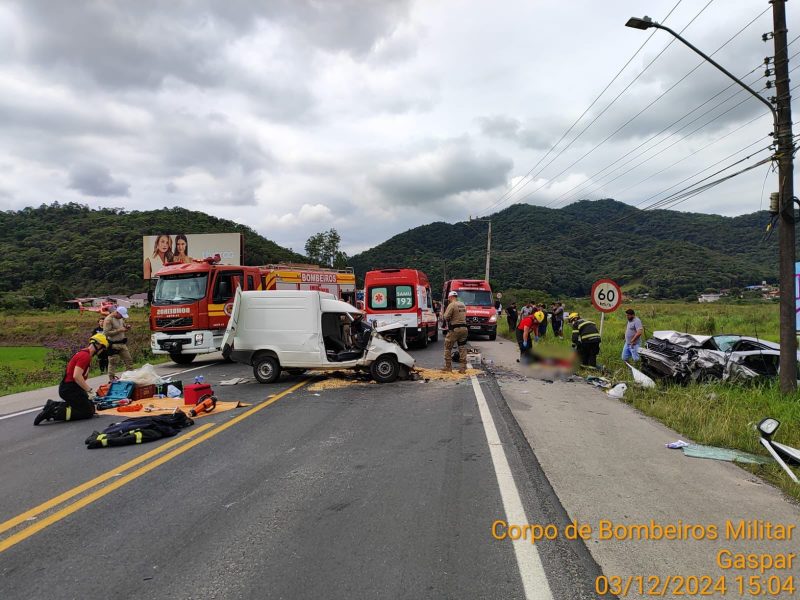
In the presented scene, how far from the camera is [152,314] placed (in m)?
15.2

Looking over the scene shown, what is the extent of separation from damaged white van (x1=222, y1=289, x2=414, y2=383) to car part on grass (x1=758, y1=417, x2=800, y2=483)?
281 inches

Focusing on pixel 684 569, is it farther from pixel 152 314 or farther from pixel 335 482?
pixel 152 314

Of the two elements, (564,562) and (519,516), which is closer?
(564,562)

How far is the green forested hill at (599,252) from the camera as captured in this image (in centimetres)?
5122

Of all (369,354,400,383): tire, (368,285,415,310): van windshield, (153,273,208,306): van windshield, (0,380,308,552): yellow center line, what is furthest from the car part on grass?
(153,273,208,306): van windshield

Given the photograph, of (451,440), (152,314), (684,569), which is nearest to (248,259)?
(152,314)

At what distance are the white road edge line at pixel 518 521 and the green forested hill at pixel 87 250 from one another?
51016 millimetres

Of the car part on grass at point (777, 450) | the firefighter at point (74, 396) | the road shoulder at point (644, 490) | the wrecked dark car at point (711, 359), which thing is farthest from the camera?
the wrecked dark car at point (711, 359)

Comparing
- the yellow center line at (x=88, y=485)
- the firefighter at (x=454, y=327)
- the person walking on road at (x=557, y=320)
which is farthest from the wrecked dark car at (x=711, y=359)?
the person walking on road at (x=557, y=320)

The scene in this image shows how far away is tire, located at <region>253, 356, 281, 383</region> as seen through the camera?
36.9ft

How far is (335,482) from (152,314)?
40.7ft

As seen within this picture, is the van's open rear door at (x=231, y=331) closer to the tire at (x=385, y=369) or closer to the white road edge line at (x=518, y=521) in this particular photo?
the tire at (x=385, y=369)

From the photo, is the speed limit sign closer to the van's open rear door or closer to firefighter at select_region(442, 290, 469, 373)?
firefighter at select_region(442, 290, 469, 373)

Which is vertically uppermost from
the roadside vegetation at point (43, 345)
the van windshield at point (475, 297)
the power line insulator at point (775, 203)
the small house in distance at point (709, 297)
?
the power line insulator at point (775, 203)
